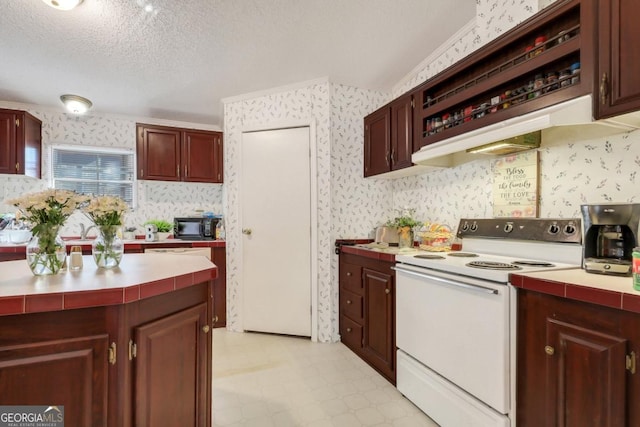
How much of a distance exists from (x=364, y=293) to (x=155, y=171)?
9.04ft

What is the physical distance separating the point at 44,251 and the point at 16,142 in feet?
9.17

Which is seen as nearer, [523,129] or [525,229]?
[523,129]

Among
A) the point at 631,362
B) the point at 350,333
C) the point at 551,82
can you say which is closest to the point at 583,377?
the point at 631,362

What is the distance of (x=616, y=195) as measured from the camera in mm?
1433

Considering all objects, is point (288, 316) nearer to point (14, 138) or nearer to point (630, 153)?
point (630, 153)

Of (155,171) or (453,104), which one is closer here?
(453,104)

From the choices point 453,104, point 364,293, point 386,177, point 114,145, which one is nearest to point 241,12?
point 453,104

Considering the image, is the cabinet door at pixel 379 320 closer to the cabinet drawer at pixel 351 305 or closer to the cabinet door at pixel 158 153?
the cabinet drawer at pixel 351 305

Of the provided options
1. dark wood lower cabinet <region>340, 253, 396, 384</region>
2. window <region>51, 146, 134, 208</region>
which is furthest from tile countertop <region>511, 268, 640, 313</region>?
window <region>51, 146, 134, 208</region>

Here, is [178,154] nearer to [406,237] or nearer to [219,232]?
[219,232]

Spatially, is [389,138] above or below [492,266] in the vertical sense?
above

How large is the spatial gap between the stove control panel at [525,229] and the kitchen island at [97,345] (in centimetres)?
176

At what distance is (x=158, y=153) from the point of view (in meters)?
3.60

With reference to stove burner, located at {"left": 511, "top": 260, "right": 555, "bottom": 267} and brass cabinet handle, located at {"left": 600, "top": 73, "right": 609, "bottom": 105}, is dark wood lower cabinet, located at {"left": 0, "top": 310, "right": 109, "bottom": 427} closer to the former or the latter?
stove burner, located at {"left": 511, "top": 260, "right": 555, "bottom": 267}
